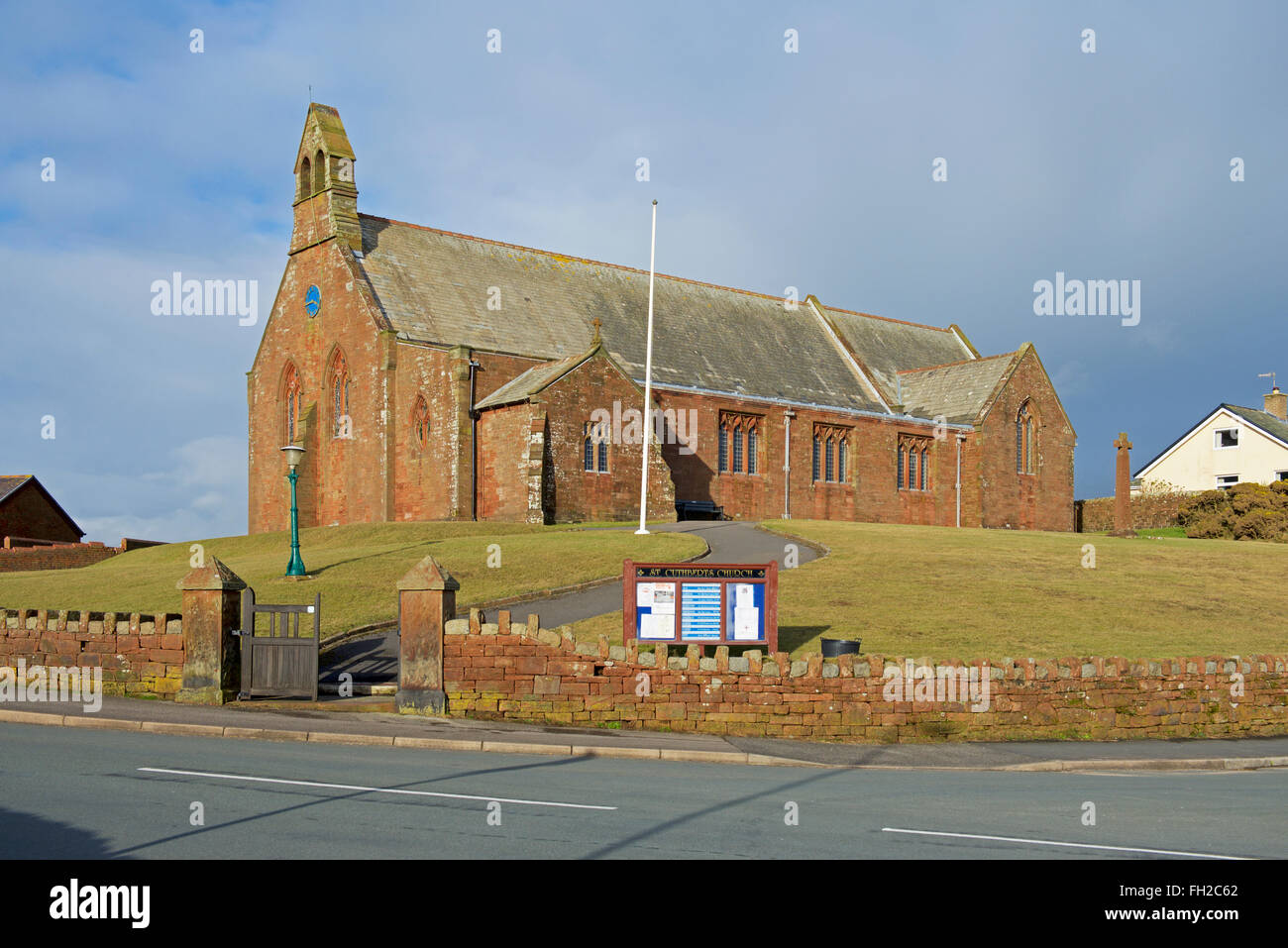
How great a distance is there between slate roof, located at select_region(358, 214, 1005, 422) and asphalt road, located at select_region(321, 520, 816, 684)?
1198cm

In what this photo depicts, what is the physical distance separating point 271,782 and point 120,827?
243 centimetres

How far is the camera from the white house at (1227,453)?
6675cm

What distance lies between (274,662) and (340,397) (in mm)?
32178

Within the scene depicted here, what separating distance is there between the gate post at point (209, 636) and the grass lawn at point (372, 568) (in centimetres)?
417

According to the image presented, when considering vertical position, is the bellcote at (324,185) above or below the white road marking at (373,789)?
above

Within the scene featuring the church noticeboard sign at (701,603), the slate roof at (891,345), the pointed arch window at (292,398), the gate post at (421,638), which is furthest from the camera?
the slate roof at (891,345)

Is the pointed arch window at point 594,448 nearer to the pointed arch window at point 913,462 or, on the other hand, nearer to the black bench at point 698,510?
the black bench at point 698,510

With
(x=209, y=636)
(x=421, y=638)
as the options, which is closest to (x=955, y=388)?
(x=421, y=638)

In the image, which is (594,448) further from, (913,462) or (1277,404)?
(1277,404)

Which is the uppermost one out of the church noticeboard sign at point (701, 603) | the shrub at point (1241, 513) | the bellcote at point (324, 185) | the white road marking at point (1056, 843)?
the bellcote at point (324, 185)

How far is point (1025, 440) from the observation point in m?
62.8

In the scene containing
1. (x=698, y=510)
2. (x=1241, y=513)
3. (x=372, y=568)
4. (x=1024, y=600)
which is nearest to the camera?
(x=1024, y=600)

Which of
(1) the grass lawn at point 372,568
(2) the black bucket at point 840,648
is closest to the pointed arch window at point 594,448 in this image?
(1) the grass lawn at point 372,568
